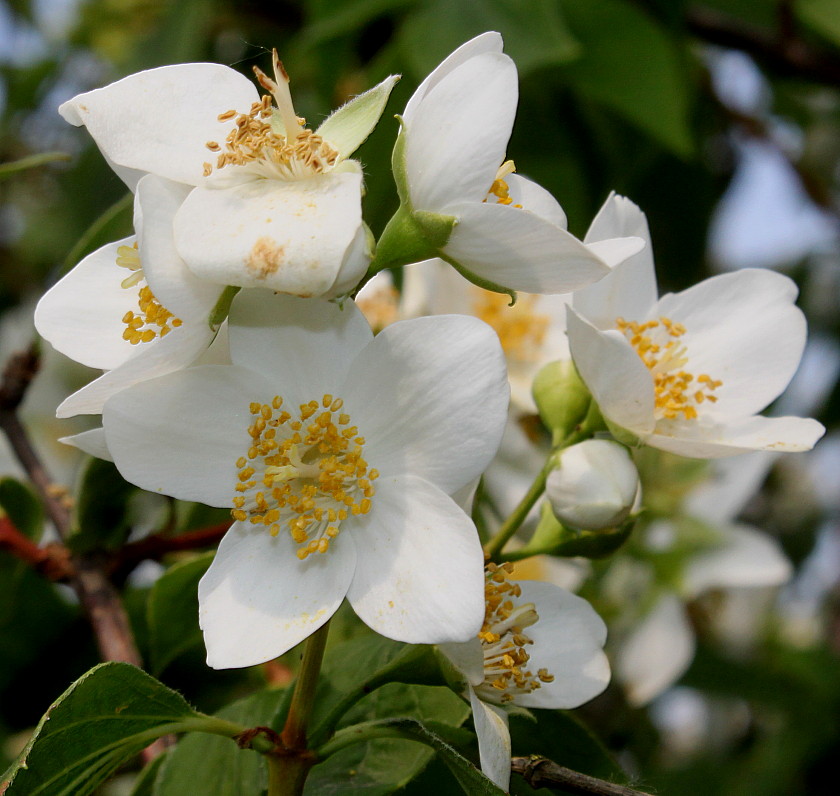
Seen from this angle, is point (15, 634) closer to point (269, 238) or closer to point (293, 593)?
point (293, 593)

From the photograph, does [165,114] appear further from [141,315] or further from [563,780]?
[563,780]

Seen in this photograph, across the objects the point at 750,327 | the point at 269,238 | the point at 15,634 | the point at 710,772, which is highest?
the point at 269,238

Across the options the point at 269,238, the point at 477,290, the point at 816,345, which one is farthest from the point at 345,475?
the point at 816,345

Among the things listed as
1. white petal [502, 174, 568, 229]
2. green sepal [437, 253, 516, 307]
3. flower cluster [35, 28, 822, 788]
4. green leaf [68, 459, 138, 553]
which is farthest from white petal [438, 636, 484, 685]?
green leaf [68, 459, 138, 553]

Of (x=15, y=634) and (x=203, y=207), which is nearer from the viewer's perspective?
(x=203, y=207)

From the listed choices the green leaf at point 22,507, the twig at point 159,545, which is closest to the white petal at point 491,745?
the twig at point 159,545

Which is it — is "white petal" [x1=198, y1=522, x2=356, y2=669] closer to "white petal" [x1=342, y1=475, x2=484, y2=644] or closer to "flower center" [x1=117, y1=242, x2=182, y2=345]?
"white petal" [x1=342, y1=475, x2=484, y2=644]

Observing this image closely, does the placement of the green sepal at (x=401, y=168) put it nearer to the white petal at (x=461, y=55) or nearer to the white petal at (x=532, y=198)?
the white petal at (x=461, y=55)
